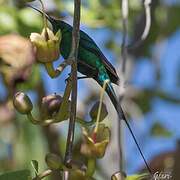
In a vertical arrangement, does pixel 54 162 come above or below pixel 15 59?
below

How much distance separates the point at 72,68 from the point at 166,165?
1210 millimetres

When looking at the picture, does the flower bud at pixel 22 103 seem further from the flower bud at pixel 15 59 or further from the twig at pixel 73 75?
the flower bud at pixel 15 59

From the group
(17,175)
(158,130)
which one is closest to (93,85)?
(158,130)

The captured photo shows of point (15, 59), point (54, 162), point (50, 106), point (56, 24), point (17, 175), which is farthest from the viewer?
point (56, 24)

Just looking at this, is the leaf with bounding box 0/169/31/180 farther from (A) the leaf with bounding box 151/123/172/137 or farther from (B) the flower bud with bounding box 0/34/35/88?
(A) the leaf with bounding box 151/123/172/137

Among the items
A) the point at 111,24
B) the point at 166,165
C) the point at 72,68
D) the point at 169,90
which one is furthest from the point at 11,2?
the point at 72,68

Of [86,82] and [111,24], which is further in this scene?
[86,82]

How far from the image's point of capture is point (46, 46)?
186 centimetres

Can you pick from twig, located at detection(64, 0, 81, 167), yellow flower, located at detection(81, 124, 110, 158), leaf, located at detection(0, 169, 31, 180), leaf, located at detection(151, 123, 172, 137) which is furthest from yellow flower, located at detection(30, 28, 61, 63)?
leaf, located at detection(151, 123, 172, 137)

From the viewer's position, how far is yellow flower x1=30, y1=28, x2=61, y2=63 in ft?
6.10

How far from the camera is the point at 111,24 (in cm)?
360

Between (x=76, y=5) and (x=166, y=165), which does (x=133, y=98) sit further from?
(x=76, y=5)

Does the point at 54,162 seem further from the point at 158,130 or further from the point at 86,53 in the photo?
the point at 158,130

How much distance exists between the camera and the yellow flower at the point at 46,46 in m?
1.86
